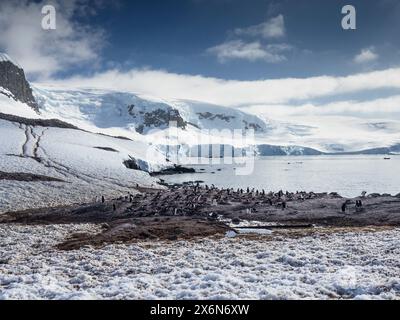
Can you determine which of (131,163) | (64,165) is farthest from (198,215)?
(131,163)

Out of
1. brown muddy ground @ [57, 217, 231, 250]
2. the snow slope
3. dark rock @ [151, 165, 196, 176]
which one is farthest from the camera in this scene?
dark rock @ [151, 165, 196, 176]

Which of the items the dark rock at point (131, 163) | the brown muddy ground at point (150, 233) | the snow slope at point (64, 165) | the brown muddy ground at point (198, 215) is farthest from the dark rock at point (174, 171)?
the brown muddy ground at point (150, 233)

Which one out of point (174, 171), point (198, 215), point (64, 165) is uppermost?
point (64, 165)

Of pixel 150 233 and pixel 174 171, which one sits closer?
pixel 150 233

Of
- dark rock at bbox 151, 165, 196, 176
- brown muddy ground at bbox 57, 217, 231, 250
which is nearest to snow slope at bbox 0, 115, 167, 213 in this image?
dark rock at bbox 151, 165, 196, 176

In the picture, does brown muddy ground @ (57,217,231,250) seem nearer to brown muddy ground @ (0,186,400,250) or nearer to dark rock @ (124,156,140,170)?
brown muddy ground @ (0,186,400,250)

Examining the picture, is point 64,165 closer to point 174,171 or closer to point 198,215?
point 198,215

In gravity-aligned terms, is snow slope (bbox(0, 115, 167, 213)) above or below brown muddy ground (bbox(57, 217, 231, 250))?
above

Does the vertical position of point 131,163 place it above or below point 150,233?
above

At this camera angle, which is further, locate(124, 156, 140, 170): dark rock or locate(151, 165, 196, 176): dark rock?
locate(151, 165, 196, 176): dark rock

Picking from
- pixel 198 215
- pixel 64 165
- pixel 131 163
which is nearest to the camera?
pixel 198 215

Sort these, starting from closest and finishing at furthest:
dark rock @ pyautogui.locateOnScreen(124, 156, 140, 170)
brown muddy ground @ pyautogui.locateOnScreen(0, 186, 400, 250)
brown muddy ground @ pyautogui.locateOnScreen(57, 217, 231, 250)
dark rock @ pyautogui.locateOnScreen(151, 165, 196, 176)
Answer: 1. brown muddy ground @ pyautogui.locateOnScreen(57, 217, 231, 250)
2. brown muddy ground @ pyautogui.locateOnScreen(0, 186, 400, 250)
3. dark rock @ pyautogui.locateOnScreen(124, 156, 140, 170)
4. dark rock @ pyautogui.locateOnScreen(151, 165, 196, 176)
